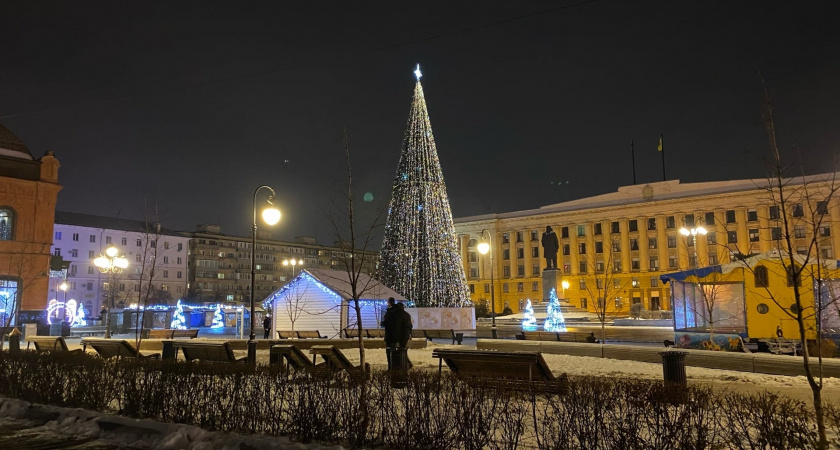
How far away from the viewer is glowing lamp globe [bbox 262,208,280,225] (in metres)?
16.4

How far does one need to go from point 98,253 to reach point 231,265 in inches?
1287

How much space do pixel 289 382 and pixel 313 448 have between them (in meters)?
1.51

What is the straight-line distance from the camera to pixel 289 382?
29.0 ft

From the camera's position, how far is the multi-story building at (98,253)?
310 feet

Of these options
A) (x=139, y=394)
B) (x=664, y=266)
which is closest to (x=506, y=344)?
(x=139, y=394)

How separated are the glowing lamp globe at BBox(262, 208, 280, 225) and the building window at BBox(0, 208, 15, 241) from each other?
37.7 meters

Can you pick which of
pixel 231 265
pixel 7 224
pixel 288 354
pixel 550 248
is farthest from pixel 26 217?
pixel 231 265

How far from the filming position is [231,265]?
123m

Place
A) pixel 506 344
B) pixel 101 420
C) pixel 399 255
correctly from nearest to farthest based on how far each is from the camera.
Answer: pixel 101 420 → pixel 506 344 → pixel 399 255

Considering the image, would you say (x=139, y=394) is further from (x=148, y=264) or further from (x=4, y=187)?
(x=148, y=264)

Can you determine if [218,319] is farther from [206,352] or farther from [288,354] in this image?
[288,354]

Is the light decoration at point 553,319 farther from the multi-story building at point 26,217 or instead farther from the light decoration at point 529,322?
the multi-story building at point 26,217

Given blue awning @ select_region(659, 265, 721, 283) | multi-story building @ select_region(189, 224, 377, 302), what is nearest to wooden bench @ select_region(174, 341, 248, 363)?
blue awning @ select_region(659, 265, 721, 283)

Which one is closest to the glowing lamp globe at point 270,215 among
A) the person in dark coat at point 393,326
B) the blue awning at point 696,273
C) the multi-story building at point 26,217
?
the person in dark coat at point 393,326
